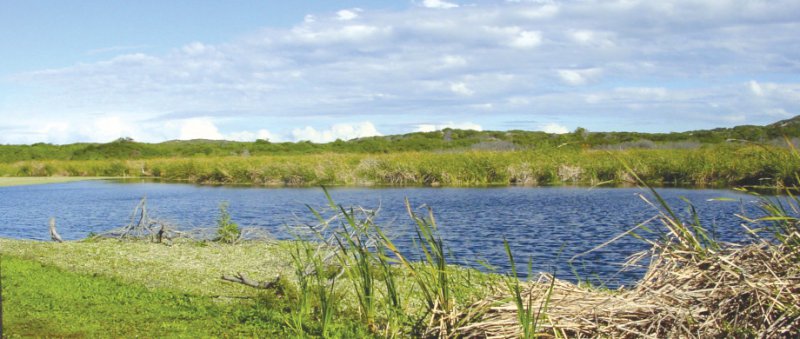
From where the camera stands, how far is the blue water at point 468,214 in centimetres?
1326

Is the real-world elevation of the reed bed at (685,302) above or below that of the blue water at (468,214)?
above

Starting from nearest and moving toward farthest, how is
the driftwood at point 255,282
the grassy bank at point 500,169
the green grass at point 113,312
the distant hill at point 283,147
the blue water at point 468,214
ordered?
the green grass at point 113,312 → the driftwood at point 255,282 → the blue water at point 468,214 → the grassy bank at point 500,169 → the distant hill at point 283,147

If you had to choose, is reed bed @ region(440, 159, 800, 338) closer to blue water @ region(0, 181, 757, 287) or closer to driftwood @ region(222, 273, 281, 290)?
driftwood @ region(222, 273, 281, 290)

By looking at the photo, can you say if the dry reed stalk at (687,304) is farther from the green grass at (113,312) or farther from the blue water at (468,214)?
the blue water at (468,214)

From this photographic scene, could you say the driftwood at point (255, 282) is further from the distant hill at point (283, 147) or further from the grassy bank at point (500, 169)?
the distant hill at point (283, 147)

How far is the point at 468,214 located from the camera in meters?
20.0

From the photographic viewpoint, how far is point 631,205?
876 inches

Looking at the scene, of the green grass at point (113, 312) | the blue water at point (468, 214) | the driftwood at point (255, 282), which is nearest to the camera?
the green grass at point (113, 312)

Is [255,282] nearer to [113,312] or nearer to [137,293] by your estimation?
[137,293]

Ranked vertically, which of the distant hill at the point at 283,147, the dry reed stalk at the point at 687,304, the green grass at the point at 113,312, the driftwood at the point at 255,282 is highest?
the distant hill at the point at 283,147

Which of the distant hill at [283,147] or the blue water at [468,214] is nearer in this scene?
the blue water at [468,214]

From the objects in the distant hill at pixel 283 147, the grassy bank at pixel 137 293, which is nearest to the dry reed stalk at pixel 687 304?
the grassy bank at pixel 137 293

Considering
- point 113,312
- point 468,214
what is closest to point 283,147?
point 468,214

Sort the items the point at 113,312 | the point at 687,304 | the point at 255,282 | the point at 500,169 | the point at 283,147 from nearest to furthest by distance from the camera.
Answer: the point at 687,304, the point at 113,312, the point at 255,282, the point at 500,169, the point at 283,147
